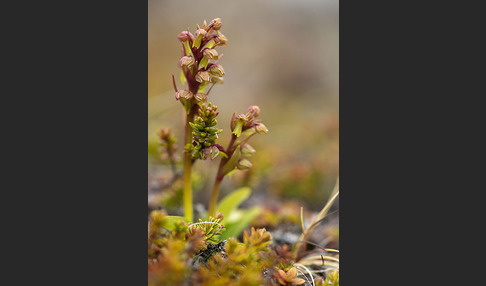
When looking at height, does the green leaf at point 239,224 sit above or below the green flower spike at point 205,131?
below

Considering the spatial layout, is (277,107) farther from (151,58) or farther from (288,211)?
(288,211)

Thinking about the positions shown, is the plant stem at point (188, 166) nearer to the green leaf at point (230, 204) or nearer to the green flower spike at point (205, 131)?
the green flower spike at point (205, 131)

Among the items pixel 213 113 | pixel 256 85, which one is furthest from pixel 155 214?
pixel 256 85

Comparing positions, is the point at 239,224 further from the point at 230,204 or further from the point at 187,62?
the point at 187,62

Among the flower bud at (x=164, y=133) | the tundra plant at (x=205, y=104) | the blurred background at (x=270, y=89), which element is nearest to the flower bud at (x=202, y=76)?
the tundra plant at (x=205, y=104)

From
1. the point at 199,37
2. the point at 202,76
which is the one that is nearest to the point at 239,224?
the point at 202,76

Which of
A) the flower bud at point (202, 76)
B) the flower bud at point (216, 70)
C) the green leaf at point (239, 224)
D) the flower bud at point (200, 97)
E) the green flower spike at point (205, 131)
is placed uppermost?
the flower bud at point (216, 70)
